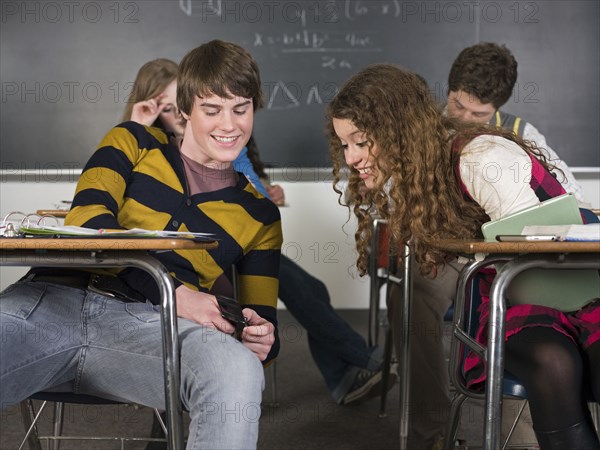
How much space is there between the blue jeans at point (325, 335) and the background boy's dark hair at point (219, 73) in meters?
1.20

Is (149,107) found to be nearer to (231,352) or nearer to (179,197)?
(179,197)

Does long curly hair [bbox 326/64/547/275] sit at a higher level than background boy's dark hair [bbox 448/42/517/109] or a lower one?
lower

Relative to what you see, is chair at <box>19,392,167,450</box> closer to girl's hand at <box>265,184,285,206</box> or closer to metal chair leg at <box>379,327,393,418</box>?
metal chair leg at <box>379,327,393,418</box>

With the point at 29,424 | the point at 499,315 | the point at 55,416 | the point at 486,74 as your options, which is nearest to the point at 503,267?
the point at 499,315

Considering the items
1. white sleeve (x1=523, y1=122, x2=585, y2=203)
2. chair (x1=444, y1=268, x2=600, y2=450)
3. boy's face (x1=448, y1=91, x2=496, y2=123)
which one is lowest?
chair (x1=444, y1=268, x2=600, y2=450)

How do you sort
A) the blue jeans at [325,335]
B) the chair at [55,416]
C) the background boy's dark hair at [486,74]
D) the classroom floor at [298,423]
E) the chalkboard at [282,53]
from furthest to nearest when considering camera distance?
1. the chalkboard at [282,53]
2. the blue jeans at [325,335]
3. the background boy's dark hair at [486,74]
4. the classroom floor at [298,423]
5. the chair at [55,416]

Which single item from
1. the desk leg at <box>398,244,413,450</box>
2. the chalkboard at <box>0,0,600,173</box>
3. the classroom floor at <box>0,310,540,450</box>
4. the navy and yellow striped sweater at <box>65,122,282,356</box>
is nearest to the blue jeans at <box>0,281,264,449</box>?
the navy and yellow striped sweater at <box>65,122,282,356</box>

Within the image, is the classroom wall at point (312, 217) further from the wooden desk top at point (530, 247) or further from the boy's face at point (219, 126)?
the wooden desk top at point (530, 247)

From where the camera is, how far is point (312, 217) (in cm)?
436

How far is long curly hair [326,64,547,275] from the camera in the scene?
5.44ft

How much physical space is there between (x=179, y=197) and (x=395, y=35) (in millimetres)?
2557

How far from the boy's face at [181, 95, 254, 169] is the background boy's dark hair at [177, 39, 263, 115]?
2 cm

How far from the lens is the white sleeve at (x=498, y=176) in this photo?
5.03 ft

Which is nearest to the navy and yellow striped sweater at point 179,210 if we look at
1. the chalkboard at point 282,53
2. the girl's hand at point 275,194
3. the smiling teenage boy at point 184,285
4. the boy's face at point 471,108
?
the smiling teenage boy at point 184,285
